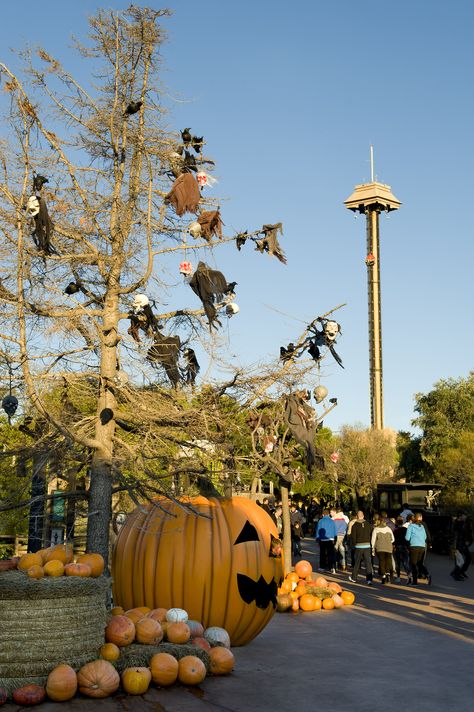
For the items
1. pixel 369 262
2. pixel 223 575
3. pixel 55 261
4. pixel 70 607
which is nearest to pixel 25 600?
pixel 70 607

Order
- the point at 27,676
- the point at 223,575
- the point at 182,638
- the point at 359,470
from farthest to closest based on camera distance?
the point at 359,470 → the point at 223,575 → the point at 182,638 → the point at 27,676

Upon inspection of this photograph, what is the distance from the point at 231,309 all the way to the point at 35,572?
449 centimetres

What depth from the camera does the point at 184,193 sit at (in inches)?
426

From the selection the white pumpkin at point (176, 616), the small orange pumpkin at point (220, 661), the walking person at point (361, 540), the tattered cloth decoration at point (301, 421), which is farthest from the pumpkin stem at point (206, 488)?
the walking person at point (361, 540)

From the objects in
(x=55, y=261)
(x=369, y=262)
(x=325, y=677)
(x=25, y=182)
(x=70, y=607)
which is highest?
(x=369, y=262)

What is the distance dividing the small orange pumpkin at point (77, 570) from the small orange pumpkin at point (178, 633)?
1.10 m

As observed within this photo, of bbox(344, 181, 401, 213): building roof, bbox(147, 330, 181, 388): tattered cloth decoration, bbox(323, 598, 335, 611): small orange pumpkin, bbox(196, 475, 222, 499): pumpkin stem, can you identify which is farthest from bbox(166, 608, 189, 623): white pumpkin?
bbox(344, 181, 401, 213): building roof

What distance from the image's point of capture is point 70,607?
7492mm

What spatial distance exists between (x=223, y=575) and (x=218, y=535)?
0.46 meters

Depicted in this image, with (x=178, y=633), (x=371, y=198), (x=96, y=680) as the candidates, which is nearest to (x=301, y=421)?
(x=178, y=633)

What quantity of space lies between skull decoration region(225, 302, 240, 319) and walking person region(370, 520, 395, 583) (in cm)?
906

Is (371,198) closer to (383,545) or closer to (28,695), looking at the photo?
(383,545)

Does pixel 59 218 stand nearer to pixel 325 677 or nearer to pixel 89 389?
pixel 89 389

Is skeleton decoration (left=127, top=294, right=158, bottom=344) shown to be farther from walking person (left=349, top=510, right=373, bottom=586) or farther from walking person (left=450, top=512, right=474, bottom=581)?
walking person (left=450, top=512, right=474, bottom=581)
